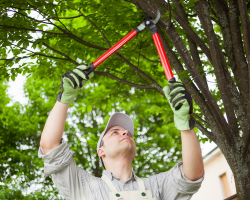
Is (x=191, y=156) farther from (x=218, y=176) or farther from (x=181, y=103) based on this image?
(x=218, y=176)

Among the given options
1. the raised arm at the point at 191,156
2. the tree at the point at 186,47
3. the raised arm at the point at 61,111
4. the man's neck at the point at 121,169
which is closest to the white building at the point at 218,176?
the tree at the point at 186,47

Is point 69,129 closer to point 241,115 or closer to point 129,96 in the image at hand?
point 129,96

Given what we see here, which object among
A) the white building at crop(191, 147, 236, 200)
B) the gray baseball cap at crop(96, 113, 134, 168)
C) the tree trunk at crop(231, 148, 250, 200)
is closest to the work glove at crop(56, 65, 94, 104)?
the gray baseball cap at crop(96, 113, 134, 168)

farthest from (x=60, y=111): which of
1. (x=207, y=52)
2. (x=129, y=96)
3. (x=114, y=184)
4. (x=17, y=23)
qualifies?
(x=129, y=96)

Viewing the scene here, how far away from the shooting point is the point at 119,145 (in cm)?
245

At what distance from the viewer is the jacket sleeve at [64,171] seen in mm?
2092

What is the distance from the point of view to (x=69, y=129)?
12156mm

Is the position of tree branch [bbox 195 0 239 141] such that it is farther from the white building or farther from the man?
the white building

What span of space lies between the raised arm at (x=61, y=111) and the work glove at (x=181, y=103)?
64 cm

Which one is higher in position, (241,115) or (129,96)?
(129,96)

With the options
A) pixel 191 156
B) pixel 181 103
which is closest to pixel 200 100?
pixel 191 156

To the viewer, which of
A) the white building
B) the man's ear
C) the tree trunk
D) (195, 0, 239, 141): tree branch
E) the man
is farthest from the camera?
the white building

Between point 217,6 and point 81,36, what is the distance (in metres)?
1.90

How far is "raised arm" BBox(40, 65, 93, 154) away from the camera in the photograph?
210cm
